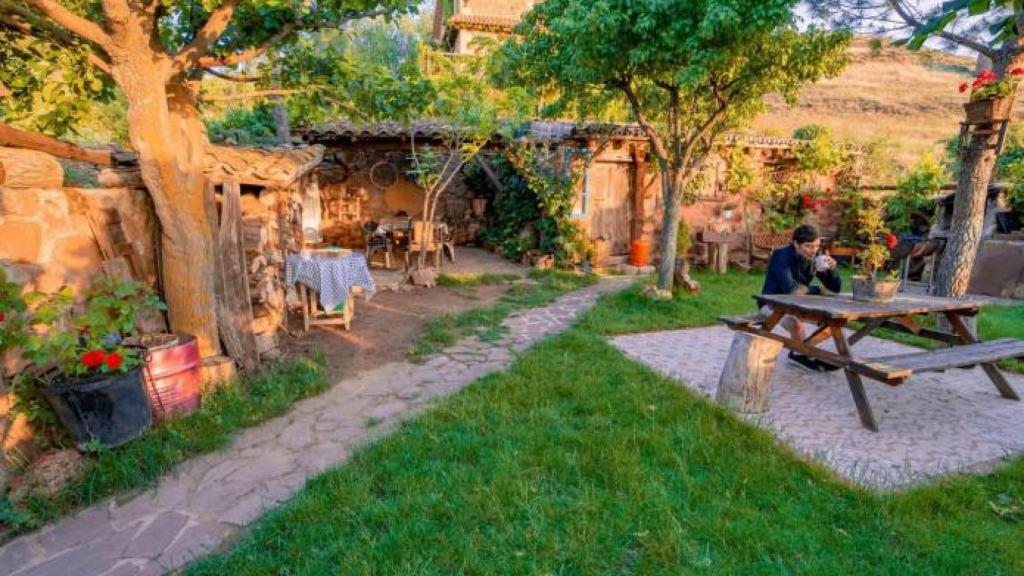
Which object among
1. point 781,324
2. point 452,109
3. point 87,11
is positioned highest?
point 87,11

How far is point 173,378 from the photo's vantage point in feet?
11.7

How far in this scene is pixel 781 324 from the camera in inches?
207

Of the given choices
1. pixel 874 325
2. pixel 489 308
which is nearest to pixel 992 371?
pixel 874 325

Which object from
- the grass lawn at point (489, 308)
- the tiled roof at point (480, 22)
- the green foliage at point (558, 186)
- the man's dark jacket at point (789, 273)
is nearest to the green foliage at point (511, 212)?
the green foliage at point (558, 186)

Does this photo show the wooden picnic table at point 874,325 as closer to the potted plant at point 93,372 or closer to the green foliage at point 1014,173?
the potted plant at point 93,372

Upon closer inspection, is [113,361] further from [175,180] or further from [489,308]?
[489,308]

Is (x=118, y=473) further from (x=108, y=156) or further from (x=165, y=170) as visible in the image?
(x=108, y=156)

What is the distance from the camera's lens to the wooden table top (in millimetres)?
3619

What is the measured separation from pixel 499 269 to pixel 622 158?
12.0 ft

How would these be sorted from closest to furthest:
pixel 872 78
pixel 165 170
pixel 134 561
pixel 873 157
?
1. pixel 134 561
2. pixel 165 170
3. pixel 873 157
4. pixel 872 78

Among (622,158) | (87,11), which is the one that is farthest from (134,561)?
(622,158)

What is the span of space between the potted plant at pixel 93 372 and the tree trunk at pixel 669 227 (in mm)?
6661

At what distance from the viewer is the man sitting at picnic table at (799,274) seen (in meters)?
4.59

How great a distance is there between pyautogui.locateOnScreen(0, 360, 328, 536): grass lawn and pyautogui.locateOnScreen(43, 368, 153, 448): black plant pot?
4.4 inches
